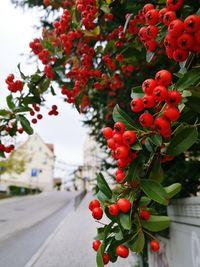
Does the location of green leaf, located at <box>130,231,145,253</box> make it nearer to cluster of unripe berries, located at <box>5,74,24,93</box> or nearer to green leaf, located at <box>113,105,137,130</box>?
green leaf, located at <box>113,105,137,130</box>

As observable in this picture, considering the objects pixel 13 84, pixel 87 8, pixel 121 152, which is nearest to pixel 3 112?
pixel 13 84

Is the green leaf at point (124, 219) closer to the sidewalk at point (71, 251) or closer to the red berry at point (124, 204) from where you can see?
the red berry at point (124, 204)

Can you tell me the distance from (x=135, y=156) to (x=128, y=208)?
8.5 inches

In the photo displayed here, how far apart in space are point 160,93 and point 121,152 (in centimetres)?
27

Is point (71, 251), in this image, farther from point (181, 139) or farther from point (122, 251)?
point (181, 139)

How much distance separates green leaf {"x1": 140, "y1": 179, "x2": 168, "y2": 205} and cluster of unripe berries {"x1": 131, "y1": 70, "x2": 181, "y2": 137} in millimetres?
215

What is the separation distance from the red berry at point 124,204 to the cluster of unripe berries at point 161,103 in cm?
32

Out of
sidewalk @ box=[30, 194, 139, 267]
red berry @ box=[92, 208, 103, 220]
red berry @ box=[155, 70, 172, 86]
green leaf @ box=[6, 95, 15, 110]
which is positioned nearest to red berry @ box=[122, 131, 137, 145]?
red berry @ box=[155, 70, 172, 86]

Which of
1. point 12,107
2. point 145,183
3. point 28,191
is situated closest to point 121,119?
point 145,183

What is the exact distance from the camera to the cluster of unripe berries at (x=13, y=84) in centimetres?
258

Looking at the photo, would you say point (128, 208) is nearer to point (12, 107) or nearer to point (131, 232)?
point (131, 232)

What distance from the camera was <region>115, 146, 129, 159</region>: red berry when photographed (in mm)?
1109

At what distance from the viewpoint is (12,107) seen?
7.95ft

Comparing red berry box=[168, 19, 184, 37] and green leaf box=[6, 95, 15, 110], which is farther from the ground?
green leaf box=[6, 95, 15, 110]
